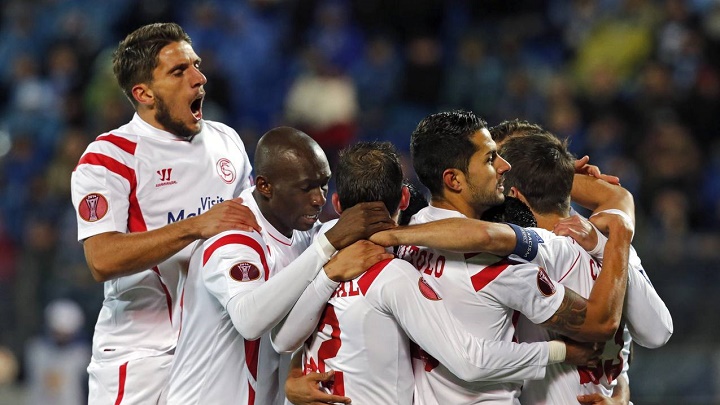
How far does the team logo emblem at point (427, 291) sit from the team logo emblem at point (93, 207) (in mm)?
1681

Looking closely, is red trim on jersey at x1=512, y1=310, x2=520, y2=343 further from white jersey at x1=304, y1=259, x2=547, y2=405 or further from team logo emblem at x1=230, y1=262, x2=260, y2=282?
team logo emblem at x1=230, y1=262, x2=260, y2=282

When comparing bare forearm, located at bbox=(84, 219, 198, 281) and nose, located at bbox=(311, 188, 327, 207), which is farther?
bare forearm, located at bbox=(84, 219, 198, 281)

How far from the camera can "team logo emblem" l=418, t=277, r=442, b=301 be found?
4379 mm

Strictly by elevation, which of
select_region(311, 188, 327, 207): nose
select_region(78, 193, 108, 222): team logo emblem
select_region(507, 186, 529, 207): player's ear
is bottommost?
select_region(78, 193, 108, 222): team logo emblem

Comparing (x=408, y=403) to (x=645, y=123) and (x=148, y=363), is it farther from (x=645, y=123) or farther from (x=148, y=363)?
(x=645, y=123)

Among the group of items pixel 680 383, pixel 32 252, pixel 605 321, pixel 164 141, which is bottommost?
pixel 680 383

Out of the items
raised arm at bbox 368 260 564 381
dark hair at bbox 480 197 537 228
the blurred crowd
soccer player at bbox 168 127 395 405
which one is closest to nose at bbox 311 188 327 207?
soccer player at bbox 168 127 395 405

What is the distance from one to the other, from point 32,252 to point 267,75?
4.34 meters

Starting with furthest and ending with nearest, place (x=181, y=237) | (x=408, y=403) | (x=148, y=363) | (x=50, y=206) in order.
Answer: (x=50, y=206), (x=148, y=363), (x=181, y=237), (x=408, y=403)

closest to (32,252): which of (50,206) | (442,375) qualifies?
(50,206)

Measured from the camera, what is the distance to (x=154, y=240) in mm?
4969

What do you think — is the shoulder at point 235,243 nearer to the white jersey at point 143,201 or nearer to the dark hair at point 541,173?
the white jersey at point 143,201

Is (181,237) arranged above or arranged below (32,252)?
above

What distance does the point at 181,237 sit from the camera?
4.91 meters
